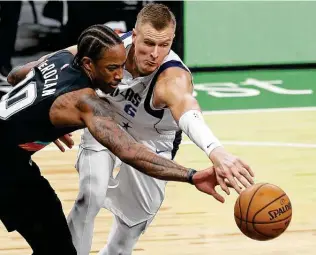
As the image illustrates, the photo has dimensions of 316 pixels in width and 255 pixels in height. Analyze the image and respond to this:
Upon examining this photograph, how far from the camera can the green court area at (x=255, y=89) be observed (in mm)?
12750

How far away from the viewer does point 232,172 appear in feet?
15.7

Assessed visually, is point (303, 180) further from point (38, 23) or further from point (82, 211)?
point (38, 23)

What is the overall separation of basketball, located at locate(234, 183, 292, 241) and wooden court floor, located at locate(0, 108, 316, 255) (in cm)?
190

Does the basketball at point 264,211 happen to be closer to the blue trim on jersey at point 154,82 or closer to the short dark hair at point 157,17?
the blue trim on jersey at point 154,82

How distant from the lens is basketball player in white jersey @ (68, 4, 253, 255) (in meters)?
6.03

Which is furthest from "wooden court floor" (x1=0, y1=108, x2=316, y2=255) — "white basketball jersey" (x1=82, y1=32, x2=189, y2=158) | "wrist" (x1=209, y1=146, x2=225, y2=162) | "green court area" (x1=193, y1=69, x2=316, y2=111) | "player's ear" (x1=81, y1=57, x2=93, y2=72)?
"player's ear" (x1=81, y1=57, x2=93, y2=72)

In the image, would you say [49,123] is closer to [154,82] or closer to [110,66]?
[110,66]

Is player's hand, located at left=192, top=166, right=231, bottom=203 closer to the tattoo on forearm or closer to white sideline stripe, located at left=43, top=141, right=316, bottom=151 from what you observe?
the tattoo on forearm

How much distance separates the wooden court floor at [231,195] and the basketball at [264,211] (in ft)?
6.23

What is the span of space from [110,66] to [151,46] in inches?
36.4

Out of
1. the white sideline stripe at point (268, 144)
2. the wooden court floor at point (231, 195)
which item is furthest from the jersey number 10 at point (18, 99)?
the white sideline stripe at point (268, 144)

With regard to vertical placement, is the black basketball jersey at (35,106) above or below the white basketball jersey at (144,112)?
above

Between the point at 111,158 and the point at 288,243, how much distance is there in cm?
169

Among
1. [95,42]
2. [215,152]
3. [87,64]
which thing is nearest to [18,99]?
[87,64]
